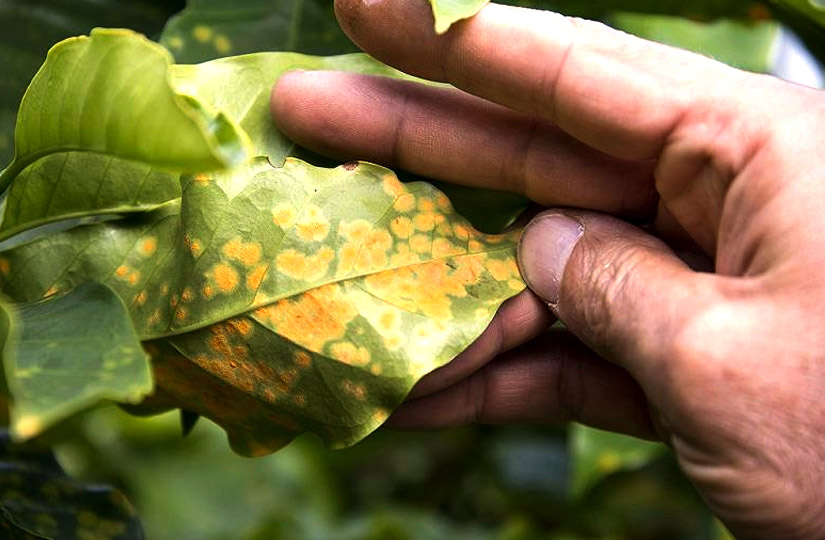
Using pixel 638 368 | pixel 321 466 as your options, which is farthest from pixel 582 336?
pixel 321 466

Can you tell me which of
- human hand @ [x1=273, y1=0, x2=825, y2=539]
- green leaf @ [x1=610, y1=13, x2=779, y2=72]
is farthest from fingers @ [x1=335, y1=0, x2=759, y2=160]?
green leaf @ [x1=610, y1=13, x2=779, y2=72]

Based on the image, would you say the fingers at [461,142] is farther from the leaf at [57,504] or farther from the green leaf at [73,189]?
the leaf at [57,504]

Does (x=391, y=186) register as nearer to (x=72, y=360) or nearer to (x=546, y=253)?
(x=546, y=253)

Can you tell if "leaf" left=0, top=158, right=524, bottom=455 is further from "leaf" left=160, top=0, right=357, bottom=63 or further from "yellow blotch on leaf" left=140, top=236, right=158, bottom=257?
"leaf" left=160, top=0, right=357, bottom=63

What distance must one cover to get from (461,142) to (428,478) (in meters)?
1.28

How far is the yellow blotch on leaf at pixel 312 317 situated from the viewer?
0.86 meters

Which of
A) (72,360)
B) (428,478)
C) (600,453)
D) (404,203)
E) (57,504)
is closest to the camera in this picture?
(72,360)

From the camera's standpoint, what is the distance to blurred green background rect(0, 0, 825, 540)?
52.6 inches

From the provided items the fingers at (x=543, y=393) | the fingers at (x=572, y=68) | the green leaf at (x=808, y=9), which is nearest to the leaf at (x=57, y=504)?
the fingers at (x=543, y=393)

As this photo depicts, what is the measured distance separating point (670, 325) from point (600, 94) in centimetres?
20

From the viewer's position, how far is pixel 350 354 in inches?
33.9

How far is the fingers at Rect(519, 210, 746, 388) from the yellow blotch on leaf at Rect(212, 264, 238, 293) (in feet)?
0.89

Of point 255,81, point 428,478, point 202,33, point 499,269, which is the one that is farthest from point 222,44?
point 428,478

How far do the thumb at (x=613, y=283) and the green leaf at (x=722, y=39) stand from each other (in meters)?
0.43
